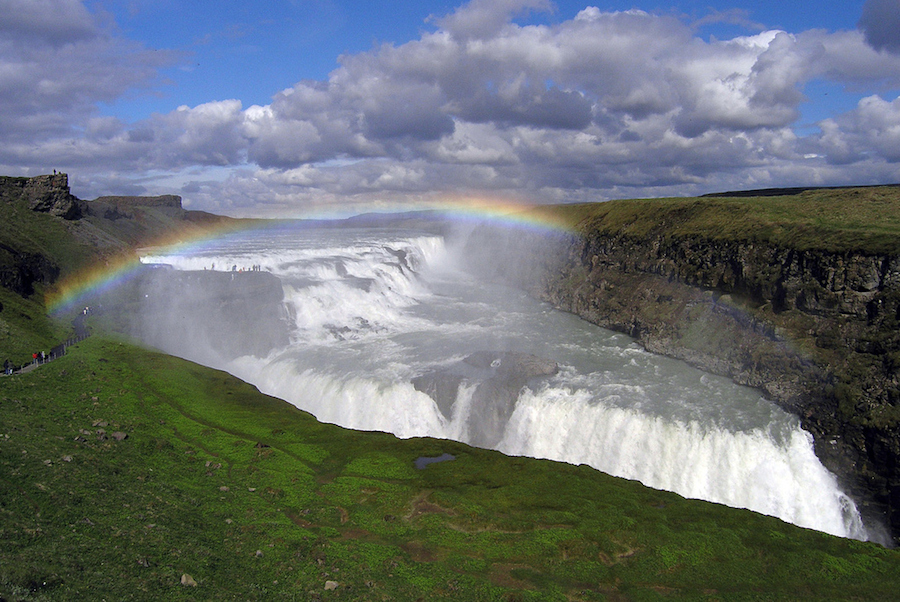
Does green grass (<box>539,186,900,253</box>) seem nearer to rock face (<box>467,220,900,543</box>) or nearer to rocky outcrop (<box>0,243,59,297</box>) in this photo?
rock face (<box>467,220,900,543</box>)

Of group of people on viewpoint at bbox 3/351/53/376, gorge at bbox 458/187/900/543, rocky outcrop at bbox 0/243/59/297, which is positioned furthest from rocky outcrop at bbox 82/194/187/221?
gorge at bbox 458/187/900/543

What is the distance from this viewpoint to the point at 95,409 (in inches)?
851

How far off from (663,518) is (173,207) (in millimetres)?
155980

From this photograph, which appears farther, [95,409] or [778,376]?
[778,376]

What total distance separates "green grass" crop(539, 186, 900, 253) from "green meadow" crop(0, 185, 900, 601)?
21160 millimetres

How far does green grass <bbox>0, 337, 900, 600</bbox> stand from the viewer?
1191 centimetres

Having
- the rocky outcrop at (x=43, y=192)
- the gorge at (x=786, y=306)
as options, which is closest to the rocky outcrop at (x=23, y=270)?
the rocky outcrop at (x=43, y=192)

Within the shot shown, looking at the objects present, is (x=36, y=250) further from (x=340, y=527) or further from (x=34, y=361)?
(x=340, y=527)

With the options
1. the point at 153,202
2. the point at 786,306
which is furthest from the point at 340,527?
the point at 153,202

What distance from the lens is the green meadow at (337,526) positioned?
1190cm

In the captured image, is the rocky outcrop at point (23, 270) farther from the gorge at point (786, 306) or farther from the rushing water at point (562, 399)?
the gorge at point (786, 306)

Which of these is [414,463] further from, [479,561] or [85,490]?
[85,490]

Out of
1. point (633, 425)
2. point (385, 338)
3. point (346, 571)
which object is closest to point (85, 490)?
point (346, 571)

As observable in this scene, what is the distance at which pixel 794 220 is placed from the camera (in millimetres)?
36281
